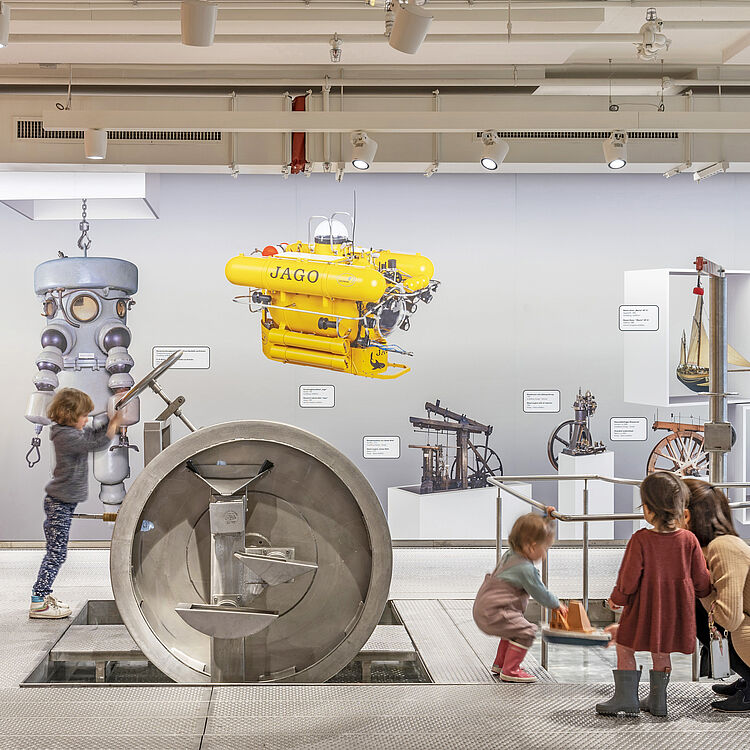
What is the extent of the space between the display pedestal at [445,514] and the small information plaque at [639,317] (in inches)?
63.6

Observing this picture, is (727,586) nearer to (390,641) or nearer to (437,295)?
(390,641)

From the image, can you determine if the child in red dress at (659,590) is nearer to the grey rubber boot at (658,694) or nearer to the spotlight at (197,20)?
the grey rubber boot at (658,694)

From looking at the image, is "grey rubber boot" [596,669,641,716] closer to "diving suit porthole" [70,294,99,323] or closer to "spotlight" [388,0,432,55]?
"spotlight" [388,0,432,55]

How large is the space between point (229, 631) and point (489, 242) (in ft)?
15.4

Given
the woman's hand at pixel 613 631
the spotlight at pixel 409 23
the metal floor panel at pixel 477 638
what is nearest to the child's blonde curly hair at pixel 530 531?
the woman's hand at pixel 613 631

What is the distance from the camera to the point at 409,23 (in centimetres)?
414

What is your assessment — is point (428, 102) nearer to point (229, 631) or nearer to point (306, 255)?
point (306, 255)

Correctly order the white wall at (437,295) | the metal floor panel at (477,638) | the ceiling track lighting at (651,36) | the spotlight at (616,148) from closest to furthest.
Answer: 1. the metal floor panel at (477,638)
2. the ceiling track lighting at (651,36)
3. the spotlight at (616,148)
4. the white wall at (437,295)

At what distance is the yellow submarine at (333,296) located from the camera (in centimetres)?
705

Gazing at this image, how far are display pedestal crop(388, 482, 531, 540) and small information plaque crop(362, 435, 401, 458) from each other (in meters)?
0.30

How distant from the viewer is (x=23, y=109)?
6.54 metres

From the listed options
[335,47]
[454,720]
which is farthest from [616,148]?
[454,720]

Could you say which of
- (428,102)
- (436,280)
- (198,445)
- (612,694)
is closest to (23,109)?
(428,102)

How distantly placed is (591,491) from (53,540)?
14.2 ft
